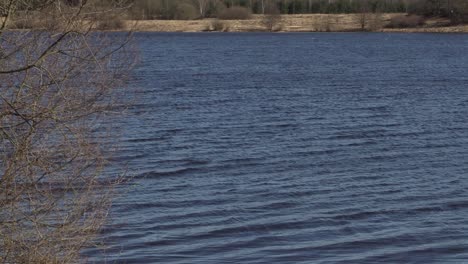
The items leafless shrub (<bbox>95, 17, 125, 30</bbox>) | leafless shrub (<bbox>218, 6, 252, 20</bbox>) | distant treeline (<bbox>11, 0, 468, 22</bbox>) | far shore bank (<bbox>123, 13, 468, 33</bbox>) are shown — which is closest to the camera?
leafless shrub (<bbox>95, 17, 125, 30</bbox>)

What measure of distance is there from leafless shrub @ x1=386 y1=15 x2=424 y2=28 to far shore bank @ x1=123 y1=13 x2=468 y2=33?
0.62 meters

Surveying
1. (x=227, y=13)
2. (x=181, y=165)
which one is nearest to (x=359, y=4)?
(x=227, y=13)

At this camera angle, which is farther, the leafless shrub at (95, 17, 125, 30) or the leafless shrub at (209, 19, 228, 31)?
the leafless shrub at (209, 19, 228, 31)

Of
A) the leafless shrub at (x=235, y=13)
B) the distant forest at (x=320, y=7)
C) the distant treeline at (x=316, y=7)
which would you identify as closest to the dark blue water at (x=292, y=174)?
the distant treeline at (x=316, y=7)

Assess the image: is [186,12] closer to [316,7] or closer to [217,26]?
[217,26]

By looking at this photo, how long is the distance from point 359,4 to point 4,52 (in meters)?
134

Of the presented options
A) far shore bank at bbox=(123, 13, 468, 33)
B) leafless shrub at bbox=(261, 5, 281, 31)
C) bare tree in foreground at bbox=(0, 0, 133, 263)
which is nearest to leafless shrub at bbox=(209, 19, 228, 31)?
far shore bank at bbox=(123, 13, 468, 33)

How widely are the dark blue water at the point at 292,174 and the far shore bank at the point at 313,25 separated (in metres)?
76.9

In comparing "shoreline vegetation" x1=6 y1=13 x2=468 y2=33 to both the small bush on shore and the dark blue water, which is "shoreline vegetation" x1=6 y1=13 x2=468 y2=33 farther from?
the dark blue water

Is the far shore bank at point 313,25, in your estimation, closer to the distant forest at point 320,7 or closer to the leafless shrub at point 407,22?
the leafless shrub at point 407,22

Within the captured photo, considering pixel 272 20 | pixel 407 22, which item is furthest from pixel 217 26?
pixel 407 22

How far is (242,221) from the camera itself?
16.2m

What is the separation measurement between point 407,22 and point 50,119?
A: 386 feet

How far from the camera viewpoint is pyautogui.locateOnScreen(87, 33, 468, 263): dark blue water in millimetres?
14641
